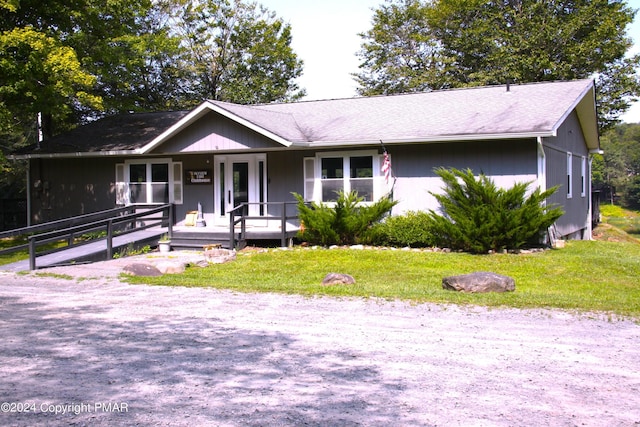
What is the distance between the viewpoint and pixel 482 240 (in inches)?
544

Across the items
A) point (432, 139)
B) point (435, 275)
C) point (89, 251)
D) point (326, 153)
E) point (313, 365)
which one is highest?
point (432, 139)

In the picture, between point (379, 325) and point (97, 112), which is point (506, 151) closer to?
point (379, 325)

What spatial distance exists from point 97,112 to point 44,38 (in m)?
12.7

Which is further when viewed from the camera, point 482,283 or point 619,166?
point 619,166

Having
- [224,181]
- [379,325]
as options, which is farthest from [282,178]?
[379,325]

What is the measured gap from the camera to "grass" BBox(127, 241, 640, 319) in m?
9.07

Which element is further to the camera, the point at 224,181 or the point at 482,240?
the point at 224,181

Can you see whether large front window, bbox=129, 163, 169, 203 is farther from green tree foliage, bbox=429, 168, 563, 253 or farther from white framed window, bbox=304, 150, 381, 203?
green tree foliage, bbox=429, 168, 563, 253

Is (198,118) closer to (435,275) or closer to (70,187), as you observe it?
(70,187)

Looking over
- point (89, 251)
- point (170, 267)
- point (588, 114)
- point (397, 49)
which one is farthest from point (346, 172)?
point (397, 49)

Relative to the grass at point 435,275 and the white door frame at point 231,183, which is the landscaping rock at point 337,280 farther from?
the white door frame at point 231,183

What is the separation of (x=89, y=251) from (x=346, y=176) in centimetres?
692

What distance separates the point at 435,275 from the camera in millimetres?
11555
